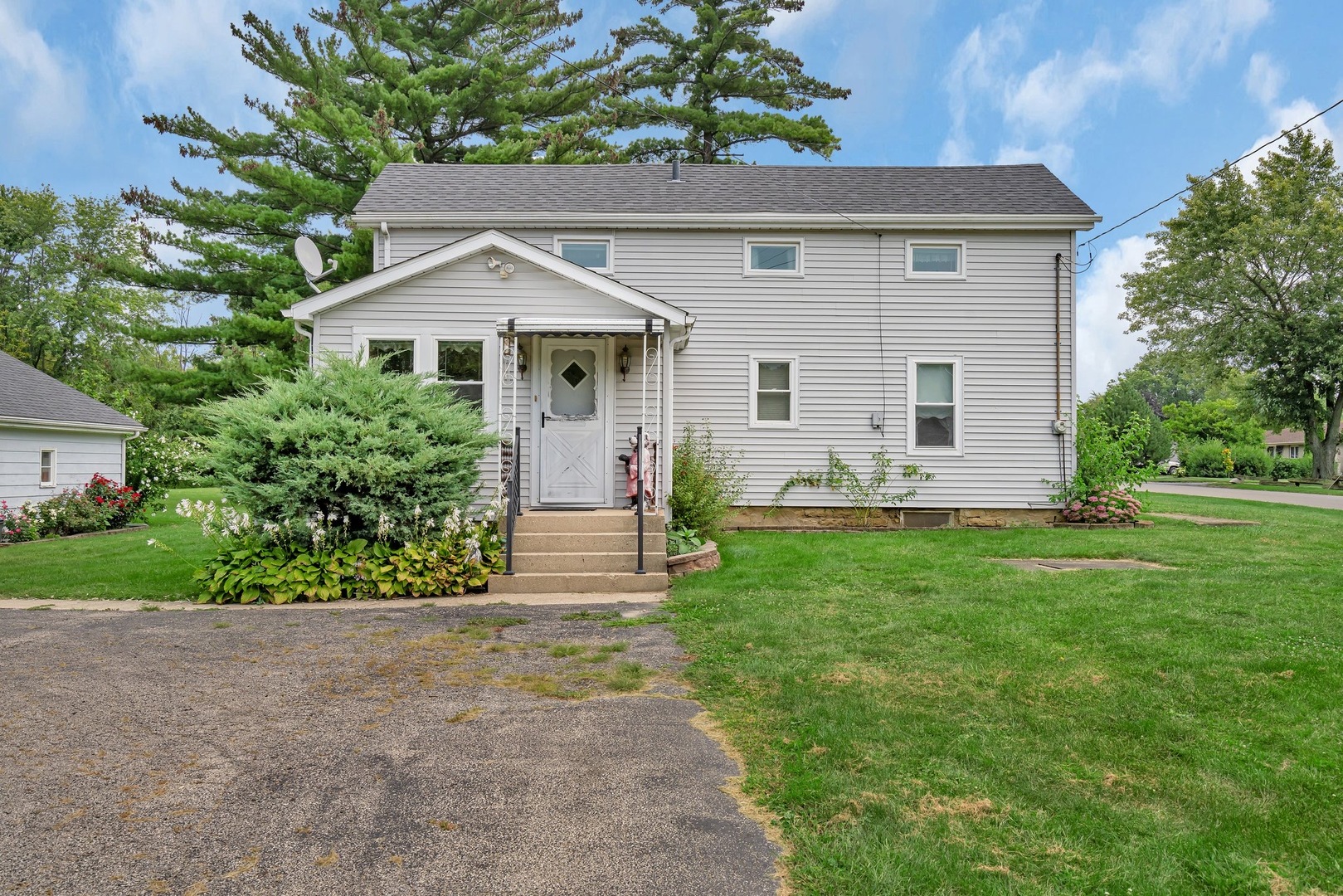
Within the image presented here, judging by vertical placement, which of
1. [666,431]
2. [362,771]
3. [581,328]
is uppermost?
[581,328]

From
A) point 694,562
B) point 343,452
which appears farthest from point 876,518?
point 343,452

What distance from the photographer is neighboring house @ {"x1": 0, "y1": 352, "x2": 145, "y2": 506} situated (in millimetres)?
13305

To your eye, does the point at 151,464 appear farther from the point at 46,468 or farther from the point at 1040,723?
the point at 1040,723

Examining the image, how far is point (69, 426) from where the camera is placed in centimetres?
1429

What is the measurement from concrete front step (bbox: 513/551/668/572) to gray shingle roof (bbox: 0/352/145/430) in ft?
36.8

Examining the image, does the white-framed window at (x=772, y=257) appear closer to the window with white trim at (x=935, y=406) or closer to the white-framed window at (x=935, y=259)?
the white-framed window at (x=935, y=259)

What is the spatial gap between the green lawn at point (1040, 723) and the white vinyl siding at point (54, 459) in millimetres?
13486

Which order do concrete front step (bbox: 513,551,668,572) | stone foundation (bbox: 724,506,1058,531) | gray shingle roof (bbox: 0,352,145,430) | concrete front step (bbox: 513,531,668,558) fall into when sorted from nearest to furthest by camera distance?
concrete front step (bbox: 513,551,668,572)
concrete front step (bbox: 513,531,668,558)
stone foundation (bbox: 724,506,1058,531)
gray shingle roof (bbox: 0,352,145,430)

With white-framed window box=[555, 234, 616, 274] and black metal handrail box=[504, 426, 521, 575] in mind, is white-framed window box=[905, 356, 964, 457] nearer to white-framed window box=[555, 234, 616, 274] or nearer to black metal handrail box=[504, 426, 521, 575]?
white-framed window box=[555, 234, 616, 274]

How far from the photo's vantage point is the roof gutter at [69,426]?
13.1 meters

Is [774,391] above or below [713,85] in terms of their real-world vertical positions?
below

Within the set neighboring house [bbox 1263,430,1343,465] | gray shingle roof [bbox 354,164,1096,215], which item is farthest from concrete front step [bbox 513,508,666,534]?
neighboring house [bbox 1263,430,1343,465]

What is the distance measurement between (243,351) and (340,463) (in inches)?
527

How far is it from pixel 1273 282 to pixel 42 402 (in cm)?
4036
